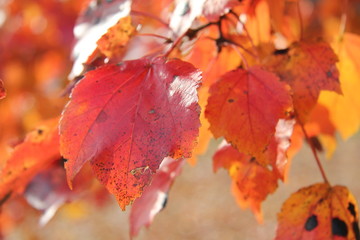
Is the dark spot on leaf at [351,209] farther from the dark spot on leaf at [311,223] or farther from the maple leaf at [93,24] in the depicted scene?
the maple leaf at [93,24]

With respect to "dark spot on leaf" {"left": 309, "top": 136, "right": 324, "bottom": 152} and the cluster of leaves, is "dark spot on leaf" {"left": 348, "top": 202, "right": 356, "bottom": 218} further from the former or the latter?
"dark spot on leaf" {"left": 309, "top": 136, "right": 324, "bottom": 152}

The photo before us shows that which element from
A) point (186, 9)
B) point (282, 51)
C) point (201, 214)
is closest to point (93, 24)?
point (186, 9)

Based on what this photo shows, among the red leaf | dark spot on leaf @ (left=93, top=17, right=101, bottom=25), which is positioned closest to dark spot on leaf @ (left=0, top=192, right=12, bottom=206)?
the red leaf

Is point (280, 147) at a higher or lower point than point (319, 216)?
higher

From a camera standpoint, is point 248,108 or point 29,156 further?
point 29,156

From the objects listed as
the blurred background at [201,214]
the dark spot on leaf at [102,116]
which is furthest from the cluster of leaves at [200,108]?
the blurred background at [201,214]

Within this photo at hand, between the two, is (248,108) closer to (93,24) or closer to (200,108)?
(200,108)
